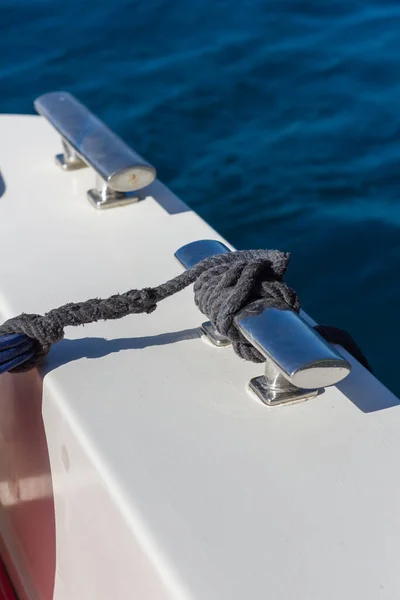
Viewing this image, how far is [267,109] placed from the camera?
112 inches

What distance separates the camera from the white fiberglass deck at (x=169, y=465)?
2.87ft

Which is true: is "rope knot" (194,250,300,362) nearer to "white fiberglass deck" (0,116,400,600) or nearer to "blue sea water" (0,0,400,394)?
"white fiberglass deck" (0,116,400,600)

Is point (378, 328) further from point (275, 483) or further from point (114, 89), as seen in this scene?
point (114, 89)

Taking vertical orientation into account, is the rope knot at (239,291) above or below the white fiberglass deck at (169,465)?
above

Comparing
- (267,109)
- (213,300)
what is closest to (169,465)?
(213,300)

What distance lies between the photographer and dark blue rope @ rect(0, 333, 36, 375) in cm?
108

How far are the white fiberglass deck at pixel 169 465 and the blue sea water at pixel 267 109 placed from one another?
83 centimetres

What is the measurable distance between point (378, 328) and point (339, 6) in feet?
6.76

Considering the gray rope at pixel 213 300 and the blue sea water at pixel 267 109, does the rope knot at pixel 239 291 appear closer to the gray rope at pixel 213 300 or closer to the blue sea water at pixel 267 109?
the gray rope at pixel 213 300

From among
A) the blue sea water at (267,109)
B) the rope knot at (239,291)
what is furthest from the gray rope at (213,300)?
the blue sea water at (267,109)

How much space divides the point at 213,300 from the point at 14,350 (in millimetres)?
263

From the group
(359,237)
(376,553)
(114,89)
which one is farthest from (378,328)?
(114,89)

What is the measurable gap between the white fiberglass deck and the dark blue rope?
1.9 inches

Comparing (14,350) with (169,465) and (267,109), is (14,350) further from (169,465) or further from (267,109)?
(267,109)
